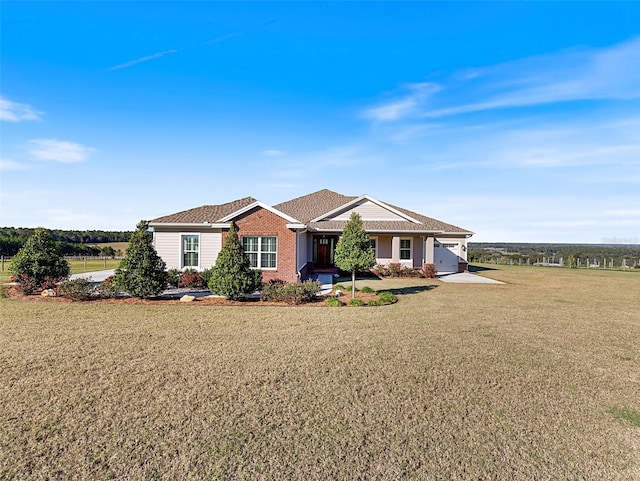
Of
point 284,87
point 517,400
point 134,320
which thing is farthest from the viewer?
point 284,87

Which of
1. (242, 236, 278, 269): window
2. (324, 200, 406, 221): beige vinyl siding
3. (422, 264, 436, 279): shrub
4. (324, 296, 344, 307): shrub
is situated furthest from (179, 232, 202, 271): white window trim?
(422, 264, 436, 279): shrub

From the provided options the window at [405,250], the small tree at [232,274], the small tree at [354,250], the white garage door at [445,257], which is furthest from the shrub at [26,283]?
the white garage door at [445,257]

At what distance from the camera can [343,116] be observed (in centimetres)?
2067

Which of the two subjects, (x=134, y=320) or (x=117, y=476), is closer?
(x=117, y=476)

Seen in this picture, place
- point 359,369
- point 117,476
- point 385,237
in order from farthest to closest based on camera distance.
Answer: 1. point 385,237
2. point 359,369
3. point 117,476

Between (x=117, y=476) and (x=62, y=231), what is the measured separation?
68.5 m

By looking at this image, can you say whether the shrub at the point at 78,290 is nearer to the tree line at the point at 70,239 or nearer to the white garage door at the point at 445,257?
the white garage door at the point at 445,257

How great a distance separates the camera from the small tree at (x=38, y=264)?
45.7 ft

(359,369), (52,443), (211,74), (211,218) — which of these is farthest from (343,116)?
(52,443)

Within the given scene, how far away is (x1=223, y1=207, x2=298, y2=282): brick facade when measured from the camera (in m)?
16.8

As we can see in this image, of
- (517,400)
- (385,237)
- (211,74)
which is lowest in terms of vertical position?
(517,400)

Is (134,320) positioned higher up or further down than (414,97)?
further down

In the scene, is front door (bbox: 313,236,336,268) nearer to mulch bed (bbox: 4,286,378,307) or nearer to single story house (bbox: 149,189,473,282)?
single story house (bbox: 149,189,473,282)

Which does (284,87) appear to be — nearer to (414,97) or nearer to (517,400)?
(414,97)
